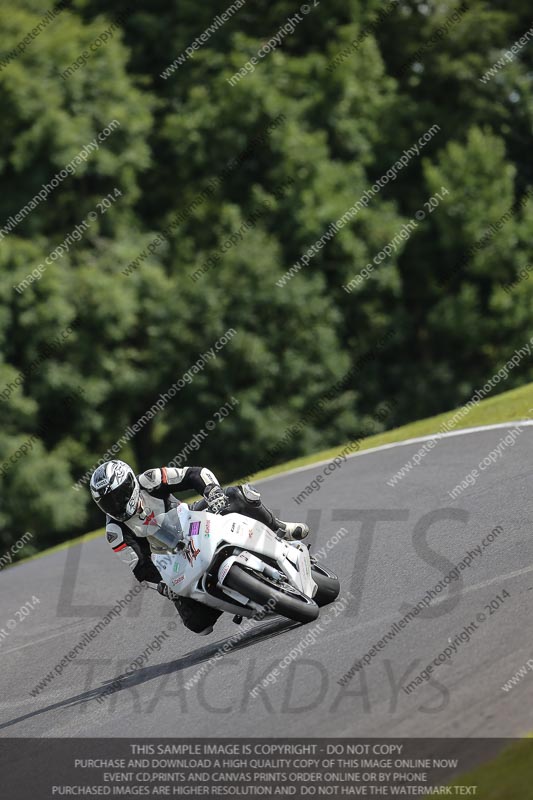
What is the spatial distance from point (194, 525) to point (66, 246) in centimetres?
2481

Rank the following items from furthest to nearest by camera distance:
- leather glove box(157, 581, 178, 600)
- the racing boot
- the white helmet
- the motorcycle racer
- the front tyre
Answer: the racing boot < leather glove box(157, 581, 178, 600) < the motorcycle racer < the white helmet < the front tyre

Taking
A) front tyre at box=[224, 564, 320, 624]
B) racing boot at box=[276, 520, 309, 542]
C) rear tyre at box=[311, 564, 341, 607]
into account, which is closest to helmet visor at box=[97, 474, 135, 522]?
front tyre at box=[224, 564, 320, 624]

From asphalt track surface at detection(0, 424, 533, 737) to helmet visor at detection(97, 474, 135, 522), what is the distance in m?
1.49

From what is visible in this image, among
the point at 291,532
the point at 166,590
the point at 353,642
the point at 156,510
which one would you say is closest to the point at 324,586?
the point at 291,532

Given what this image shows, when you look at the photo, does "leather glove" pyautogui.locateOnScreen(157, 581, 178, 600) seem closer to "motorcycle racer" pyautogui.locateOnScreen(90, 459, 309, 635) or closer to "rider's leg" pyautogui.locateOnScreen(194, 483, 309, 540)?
"motorcycle racer" pyautogui.locateOnScreen(90, 459, 309, 635)

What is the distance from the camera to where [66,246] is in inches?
1251

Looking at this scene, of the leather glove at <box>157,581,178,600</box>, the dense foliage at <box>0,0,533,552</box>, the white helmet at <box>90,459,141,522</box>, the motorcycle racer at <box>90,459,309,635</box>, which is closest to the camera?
the white helmet at <box>90,459,141,522</box>

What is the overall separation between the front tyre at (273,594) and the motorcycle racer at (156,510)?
558 millimetres

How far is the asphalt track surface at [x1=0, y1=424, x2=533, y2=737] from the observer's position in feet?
22.6

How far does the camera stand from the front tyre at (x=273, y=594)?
7.95 metres

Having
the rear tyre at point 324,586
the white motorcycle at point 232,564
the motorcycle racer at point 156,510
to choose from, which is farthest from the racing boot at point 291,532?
the rear tyre at point 324,586

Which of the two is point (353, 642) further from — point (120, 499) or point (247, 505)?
point (120, 499)

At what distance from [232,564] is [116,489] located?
1.05m
